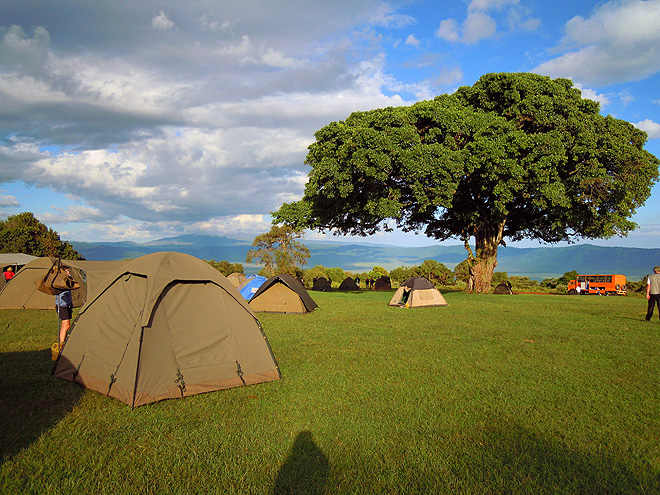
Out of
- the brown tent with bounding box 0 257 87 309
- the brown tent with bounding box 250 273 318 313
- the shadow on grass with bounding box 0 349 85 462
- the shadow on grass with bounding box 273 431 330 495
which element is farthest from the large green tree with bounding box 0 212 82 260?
the shadow on grass with bounding box 273 431 330 495

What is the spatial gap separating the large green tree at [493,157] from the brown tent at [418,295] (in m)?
4.09

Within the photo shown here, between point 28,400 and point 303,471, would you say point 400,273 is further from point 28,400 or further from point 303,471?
point 303,471

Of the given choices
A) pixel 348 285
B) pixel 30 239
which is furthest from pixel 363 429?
pixel 30 239

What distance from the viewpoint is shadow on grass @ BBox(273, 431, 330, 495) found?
12.6 feet

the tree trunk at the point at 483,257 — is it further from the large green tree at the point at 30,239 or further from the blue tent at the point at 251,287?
the large green tree at the point at 30,239

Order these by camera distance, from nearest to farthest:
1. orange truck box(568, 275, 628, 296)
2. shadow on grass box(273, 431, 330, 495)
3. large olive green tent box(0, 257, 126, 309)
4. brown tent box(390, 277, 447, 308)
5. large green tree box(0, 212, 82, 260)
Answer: shadow on grass box(273, 431, 330, 495)
large olive green tent box(0, 257, 126, 309)
brown tent box(390, 277, 447, 308)
orange truck box(568, 275, 628, 296)
large green tree box(0, 212, 82, 260)

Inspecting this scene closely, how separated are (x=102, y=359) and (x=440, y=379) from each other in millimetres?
5704

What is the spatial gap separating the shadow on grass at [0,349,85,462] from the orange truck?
142ft

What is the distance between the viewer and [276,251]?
5722cm

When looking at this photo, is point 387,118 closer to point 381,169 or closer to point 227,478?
point 381,169

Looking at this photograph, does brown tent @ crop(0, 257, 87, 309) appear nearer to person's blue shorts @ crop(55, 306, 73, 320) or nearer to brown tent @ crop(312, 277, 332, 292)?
person's blue shorts @ crop(55, 306, 73, 320)

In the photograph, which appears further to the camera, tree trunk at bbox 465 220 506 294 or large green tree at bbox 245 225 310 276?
large green tree at bbox 245 225 310 276

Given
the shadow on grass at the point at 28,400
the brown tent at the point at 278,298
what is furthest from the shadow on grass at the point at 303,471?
the brown tent at the point at 278,298

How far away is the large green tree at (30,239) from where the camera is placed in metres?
48.8
